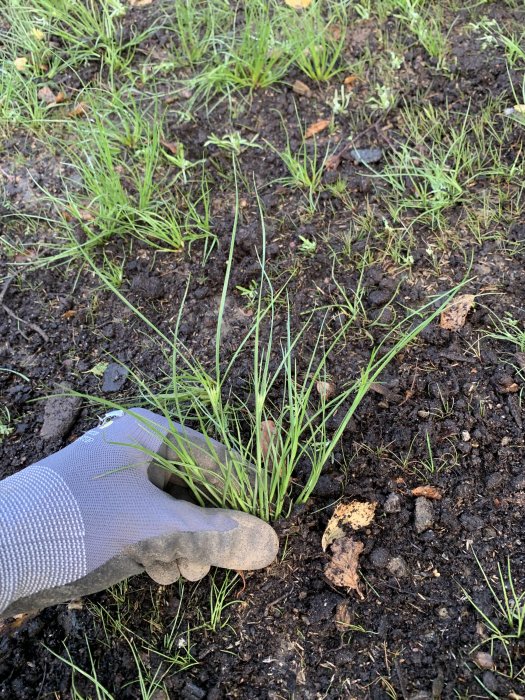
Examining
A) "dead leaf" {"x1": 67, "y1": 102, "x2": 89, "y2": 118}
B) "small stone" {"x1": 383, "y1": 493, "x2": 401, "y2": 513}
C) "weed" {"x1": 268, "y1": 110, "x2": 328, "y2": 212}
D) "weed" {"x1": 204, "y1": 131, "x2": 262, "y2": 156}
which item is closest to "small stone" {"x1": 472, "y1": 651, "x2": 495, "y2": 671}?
"small stone" {"x1": 383, "y1": 493, "x2": 401, "y2": 513}

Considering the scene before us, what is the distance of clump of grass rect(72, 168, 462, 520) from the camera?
173 cm

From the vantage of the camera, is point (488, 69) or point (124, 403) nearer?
point (124, 403)

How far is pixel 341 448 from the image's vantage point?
6.45ft

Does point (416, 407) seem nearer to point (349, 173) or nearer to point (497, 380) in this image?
point (497, 380)

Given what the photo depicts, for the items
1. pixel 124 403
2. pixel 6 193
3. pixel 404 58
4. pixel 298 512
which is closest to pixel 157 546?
pixel 298 512

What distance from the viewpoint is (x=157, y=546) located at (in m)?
1.65

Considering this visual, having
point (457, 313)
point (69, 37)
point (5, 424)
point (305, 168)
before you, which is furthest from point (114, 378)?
point (69, 37)

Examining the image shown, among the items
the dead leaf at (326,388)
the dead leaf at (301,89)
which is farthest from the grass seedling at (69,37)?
the dead leaf at (326,388)

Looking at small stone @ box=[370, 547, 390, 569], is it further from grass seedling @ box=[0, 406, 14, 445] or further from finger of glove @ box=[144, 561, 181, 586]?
grass seedling @ box=[0, 406, 14, 445]

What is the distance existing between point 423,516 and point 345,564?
0.82 feet

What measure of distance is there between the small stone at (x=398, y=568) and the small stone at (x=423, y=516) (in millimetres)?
94

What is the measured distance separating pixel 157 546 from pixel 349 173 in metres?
1.56

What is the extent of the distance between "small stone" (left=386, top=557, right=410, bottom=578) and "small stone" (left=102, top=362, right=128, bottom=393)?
1.02 m

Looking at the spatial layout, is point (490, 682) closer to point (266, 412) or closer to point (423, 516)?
point (423, 516)
